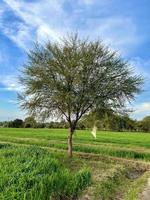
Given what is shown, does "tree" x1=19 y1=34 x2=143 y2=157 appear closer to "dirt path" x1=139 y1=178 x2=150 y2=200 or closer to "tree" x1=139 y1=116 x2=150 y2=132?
"dirt path" x1=139 y1=178 x2=150 y2=200

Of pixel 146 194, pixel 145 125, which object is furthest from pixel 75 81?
pixel 145 125

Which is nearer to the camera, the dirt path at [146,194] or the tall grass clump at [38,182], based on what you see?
the tall grass clump at [38,182]

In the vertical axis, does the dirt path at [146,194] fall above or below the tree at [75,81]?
below

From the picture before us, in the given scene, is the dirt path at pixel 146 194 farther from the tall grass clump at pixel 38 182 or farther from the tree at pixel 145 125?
the tree at pixel 145 125

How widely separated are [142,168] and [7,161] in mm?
10450

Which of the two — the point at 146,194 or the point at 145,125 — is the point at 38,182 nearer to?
the point at 146,194

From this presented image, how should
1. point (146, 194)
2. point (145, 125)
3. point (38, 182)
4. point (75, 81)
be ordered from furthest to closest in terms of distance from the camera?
1. point (145, 125)
2. point (75, 81)
3. point (146, 194)
4. point (38, 182)

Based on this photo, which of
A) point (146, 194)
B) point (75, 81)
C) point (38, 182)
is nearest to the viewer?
point (38, 182)

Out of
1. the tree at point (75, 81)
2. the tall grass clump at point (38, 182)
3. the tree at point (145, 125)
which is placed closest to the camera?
the tall grass clump at point (38, 182)

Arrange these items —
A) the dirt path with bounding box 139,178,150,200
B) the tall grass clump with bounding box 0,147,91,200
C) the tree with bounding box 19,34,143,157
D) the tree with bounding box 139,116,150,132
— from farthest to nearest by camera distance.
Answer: the tree with bounding box 139,116,150,132 → the tree with bounding box 19,34,143,157 → the dirt path with bounding box 139,178,150,200 → the tall grass clump with bounding box 0,147,91,200

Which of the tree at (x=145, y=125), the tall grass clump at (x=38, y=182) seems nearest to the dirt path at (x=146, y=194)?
the tall grass clump at (x=38, y=182)

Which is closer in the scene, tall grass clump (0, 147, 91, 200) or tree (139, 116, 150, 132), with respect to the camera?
tall grass clump (0, 147, 91, 200)

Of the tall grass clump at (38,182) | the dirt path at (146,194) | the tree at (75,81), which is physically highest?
the tree at (75,81)

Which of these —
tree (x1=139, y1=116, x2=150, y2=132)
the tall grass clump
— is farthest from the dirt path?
tree (x1=139, y1=116, x2=150, y2=132)
